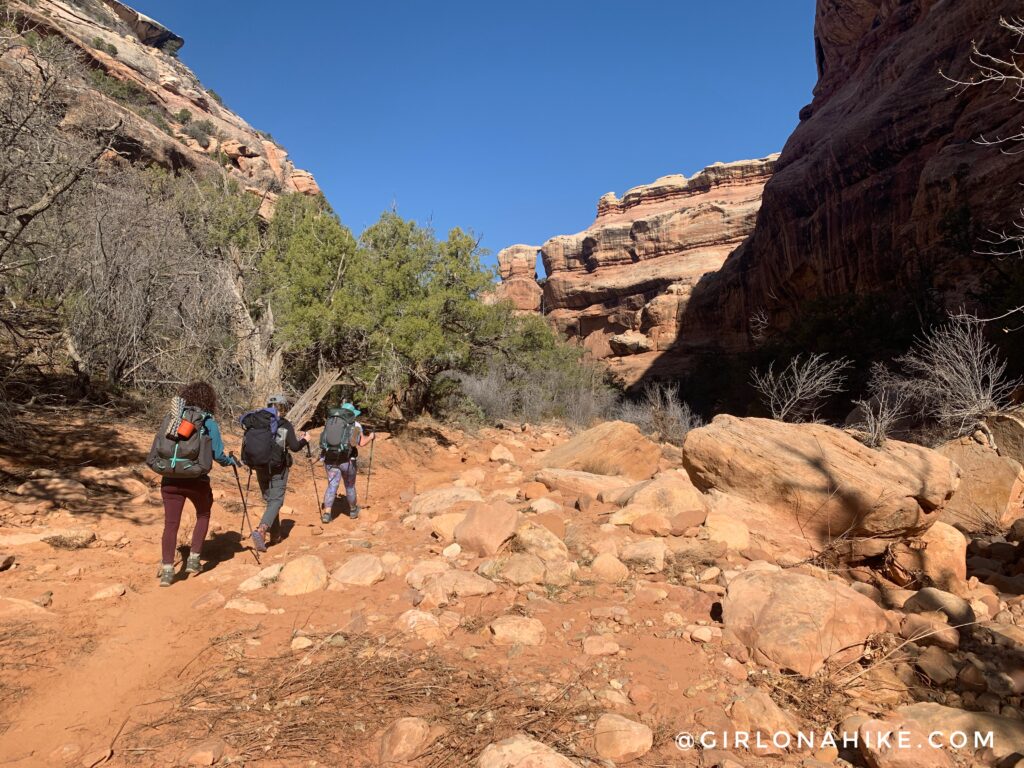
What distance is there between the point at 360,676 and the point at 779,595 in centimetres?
245

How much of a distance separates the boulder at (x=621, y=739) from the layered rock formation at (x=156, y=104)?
26.6m

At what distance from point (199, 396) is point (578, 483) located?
4436mm

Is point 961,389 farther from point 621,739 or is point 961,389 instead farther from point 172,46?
point 172,46

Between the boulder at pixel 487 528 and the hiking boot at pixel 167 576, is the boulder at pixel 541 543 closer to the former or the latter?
the boulder at pixel 487 528

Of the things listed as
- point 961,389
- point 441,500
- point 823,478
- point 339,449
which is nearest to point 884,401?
point 961,389

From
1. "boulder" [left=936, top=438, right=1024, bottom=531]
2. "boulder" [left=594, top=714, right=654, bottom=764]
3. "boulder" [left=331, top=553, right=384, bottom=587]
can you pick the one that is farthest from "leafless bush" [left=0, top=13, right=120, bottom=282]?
"boulder" [left=936, top=438, right=1024, bottom=531]

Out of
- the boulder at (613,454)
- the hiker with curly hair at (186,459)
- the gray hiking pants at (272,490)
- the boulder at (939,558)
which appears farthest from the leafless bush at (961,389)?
the hiker with curly hair at (186,459)

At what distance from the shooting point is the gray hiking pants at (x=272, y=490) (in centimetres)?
539

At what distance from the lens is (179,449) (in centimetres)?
421

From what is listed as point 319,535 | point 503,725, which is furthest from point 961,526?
point 319,535

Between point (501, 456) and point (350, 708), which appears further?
point (501, 456)

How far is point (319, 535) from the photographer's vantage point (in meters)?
5.97

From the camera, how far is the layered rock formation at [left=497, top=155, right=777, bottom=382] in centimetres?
4231

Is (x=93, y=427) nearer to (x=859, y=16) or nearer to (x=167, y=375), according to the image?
(x=167, y=375)
